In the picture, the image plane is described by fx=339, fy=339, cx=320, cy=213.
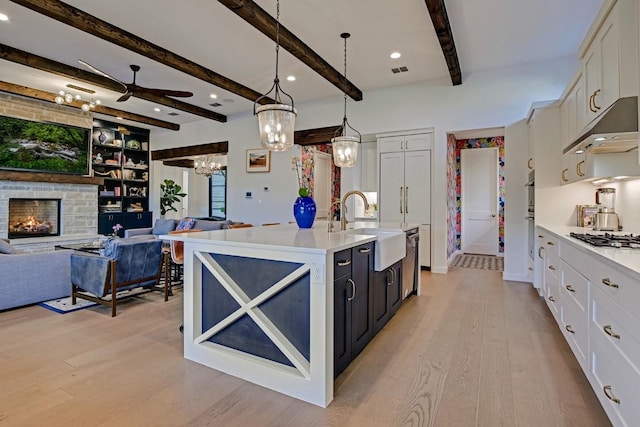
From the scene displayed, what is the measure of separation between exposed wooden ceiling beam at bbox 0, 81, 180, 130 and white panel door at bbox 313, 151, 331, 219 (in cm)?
386

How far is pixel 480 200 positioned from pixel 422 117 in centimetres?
306

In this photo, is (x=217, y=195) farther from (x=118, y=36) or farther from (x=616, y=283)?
(x=616, y=283)

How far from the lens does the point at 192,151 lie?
28.0 feet

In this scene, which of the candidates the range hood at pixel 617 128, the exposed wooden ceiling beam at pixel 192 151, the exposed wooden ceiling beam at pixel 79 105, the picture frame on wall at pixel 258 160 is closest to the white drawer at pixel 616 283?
the range hood at pixel 617 128

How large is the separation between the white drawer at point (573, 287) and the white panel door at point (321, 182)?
5.37m

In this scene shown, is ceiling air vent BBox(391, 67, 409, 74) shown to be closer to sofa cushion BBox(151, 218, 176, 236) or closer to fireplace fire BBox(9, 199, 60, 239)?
sofa cushion BBox(151, 218, 176, 236)

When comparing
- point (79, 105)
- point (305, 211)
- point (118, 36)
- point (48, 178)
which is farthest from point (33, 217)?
point (305, 211)

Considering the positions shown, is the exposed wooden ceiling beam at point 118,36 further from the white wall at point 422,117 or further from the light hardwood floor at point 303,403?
the light hardwood floor at point 303,403

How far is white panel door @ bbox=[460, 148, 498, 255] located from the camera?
7492 millimetres

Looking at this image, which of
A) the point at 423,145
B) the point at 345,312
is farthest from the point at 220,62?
the point at 345,312

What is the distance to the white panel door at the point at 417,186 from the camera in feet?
18.5

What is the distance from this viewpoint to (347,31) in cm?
404

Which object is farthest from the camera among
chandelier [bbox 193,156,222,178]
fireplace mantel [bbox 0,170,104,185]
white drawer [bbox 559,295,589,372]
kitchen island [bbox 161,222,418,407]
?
chandelier [bbox 193,156,222,178]

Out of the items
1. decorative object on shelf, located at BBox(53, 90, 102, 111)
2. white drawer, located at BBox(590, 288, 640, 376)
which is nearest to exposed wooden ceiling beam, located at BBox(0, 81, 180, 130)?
decorative object on shelf, located at BBox(53, 90, 102, 111)
